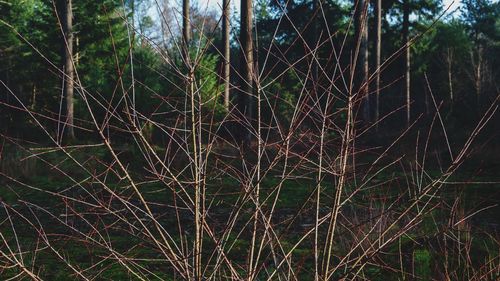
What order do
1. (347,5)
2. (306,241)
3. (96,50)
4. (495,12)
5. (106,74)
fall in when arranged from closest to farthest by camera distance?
(306,241)
(106,74)
(96,50)
(347,5)
(495,12)

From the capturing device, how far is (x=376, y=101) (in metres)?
18.6

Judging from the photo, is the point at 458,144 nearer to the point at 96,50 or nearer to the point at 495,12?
the point at 96,50

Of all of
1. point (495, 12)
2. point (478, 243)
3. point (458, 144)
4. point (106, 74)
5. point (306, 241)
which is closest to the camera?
point (478, 243)

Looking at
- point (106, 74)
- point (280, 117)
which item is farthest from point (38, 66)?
point (280, 117)

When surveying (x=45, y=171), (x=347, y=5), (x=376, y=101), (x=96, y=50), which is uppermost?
(x=347, y=5)

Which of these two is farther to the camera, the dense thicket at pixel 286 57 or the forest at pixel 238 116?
the dense thicket at pixel 286 57

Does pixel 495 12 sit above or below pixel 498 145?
above

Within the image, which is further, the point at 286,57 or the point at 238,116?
the point at 286,57

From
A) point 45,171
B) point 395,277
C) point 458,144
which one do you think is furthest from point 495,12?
point 395,277

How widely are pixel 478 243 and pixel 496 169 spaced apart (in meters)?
6.74

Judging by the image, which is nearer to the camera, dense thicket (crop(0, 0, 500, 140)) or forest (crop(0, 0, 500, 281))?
forest (crop(0, 0, 500, 281))

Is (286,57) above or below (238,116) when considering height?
above

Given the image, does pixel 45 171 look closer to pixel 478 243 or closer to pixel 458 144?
pixel 478 243

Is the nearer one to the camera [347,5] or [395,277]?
[395,277]
